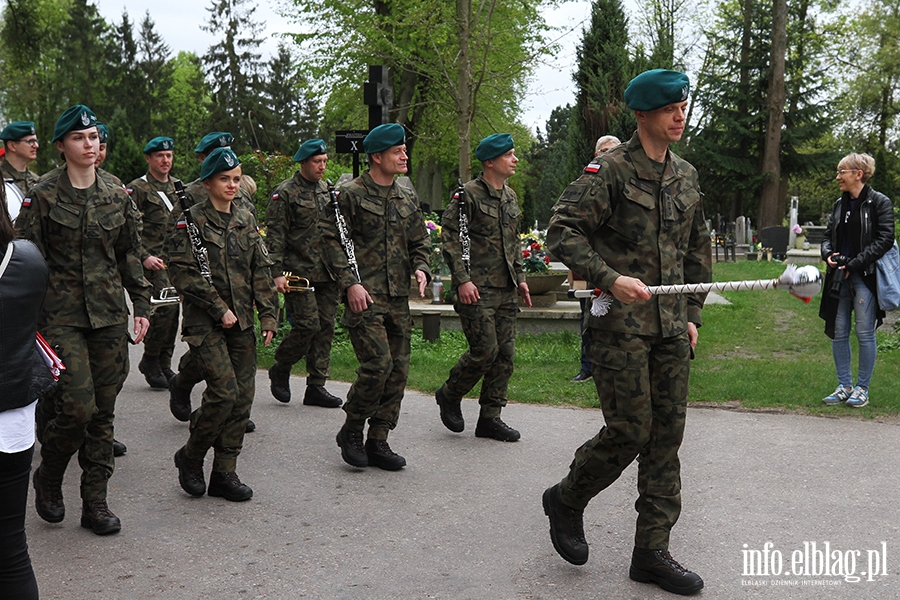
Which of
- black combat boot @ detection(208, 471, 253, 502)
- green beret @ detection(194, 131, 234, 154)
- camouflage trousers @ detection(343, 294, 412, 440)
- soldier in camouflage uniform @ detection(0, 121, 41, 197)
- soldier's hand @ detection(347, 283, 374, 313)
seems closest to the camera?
black combat boot @ detection(208, 471, 253, 502)

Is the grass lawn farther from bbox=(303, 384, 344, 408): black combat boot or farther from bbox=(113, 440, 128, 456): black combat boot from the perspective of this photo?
bbox=(113, 440, 128, 456): black combat boot

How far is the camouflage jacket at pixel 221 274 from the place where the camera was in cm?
567

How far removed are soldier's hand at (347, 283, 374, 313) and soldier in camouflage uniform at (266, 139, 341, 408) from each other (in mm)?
2451

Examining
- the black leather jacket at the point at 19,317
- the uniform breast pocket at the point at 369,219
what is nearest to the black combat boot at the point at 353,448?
the uniform breast pocket at the point at 369,219

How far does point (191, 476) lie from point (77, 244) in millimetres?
1591

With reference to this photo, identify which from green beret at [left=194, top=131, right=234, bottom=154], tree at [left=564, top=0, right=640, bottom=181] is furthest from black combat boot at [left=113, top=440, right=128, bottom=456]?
tree at [left=564, top=0, right=640, bottom=181]

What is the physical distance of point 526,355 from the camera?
10906 mm

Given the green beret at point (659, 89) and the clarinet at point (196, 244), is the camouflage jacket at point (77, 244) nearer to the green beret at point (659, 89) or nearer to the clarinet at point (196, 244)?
the clarinet at point (196, 244)

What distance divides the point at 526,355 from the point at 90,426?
6.24 meters

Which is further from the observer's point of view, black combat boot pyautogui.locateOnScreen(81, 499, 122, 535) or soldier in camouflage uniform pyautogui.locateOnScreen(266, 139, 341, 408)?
soldier in camouflage uniform pyautogui.locateOnScreen(266, 139, 341, 408)

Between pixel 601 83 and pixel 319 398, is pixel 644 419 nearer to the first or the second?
pixel 319 398

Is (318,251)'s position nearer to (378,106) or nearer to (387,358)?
(387,358)

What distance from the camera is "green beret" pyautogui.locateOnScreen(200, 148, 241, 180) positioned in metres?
5.84

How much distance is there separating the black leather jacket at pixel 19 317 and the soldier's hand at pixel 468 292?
13.3ft
